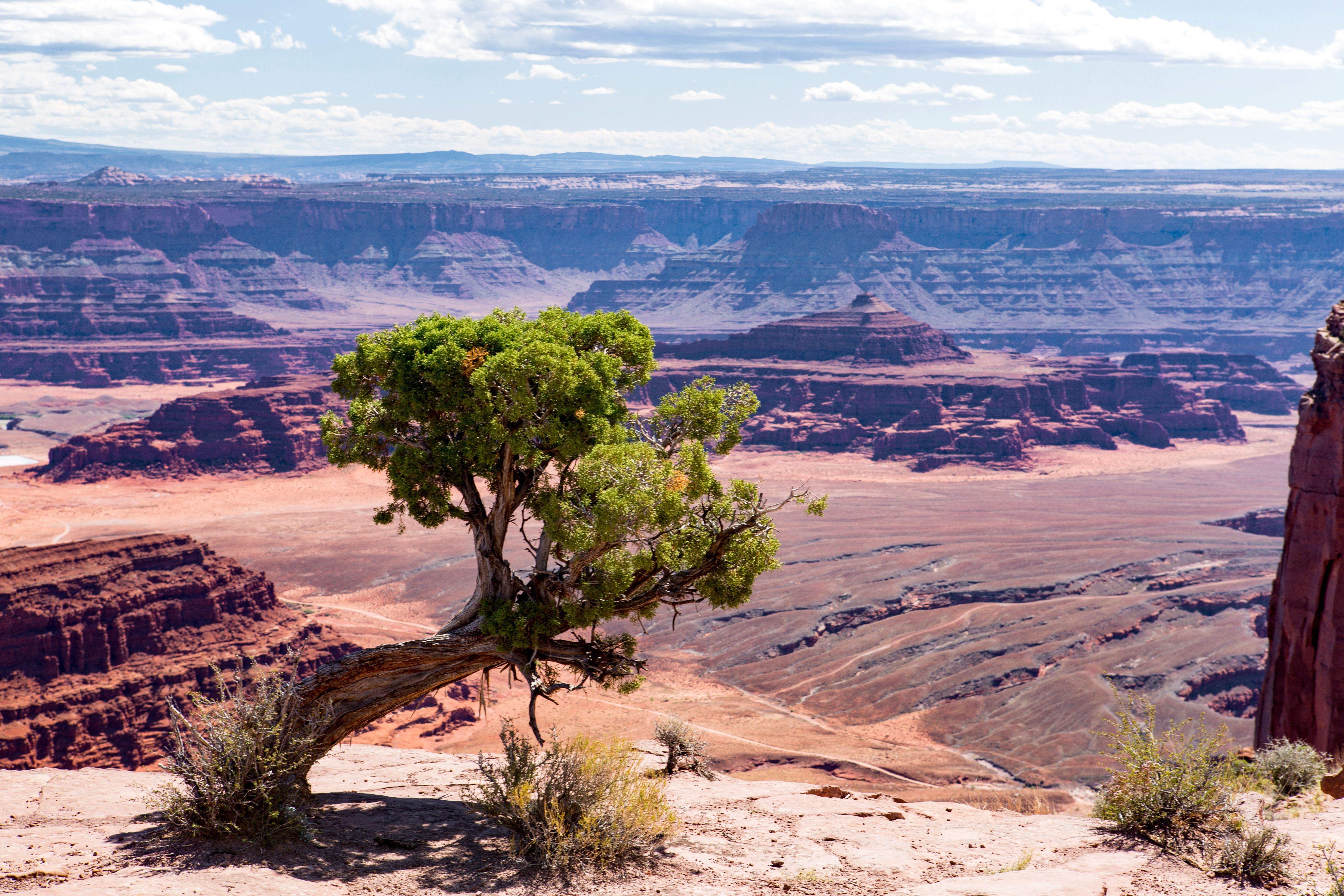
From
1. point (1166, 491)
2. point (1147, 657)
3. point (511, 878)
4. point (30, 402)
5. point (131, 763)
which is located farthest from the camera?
point (30, 402)

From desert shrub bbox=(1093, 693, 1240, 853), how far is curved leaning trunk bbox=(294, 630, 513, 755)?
9382 mm

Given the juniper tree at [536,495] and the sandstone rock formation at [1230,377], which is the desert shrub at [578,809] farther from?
the sandstone rock formation at [1230,377]

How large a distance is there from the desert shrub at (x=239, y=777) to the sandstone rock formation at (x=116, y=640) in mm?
26921

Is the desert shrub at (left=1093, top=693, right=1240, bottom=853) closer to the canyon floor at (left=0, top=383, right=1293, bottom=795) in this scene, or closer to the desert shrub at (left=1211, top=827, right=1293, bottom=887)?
the desert shrub at (left=1211, top=827, right=1293, bottom=887)

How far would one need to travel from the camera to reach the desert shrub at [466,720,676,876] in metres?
14.4

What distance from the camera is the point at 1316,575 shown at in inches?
1045

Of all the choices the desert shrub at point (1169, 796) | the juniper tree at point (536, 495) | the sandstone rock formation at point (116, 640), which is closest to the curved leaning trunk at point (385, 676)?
the juniper tree at point (536, 495)

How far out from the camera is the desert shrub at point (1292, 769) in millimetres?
18578

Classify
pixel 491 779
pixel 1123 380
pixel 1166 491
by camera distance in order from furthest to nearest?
pixel 1123 380 → pixel 1166 491 → pixel 491 779

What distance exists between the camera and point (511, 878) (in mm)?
14125

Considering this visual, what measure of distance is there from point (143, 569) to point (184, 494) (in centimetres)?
6512

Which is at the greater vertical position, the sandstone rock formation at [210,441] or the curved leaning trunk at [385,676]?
the curved leaning trunk at [385,676]

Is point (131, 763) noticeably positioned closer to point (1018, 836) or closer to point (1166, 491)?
point (1018, 836)

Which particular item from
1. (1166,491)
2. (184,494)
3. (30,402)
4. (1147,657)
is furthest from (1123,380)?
(30,402)
